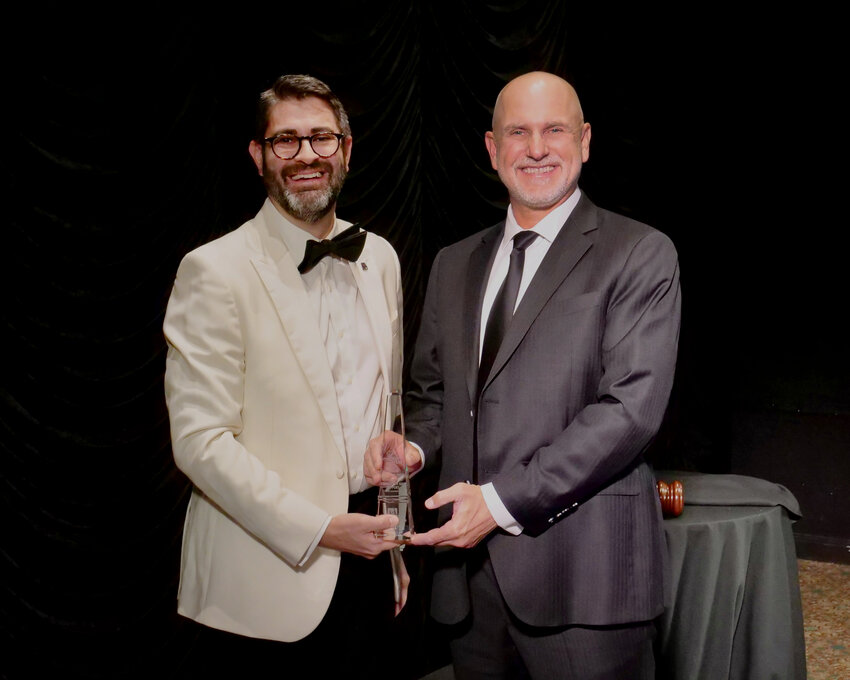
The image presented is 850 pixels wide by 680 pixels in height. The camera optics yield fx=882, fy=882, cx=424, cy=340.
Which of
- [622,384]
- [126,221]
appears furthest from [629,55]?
[622,384]

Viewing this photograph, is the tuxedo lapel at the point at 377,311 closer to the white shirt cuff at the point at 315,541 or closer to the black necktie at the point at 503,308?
the black necktie at the point at 503,308

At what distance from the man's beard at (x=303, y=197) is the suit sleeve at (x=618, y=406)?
70cm

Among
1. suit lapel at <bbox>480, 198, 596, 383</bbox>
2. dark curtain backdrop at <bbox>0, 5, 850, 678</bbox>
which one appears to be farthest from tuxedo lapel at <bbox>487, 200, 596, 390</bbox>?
dark curtain backdrop at <bbox>0, 5, 850, 678</bbox>

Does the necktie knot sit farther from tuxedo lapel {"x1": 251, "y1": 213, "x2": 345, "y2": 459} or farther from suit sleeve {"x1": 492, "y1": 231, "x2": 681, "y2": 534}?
tuxedo lapel {"x1": 251, "y1": 213, "x2": 345, "y2": 459}

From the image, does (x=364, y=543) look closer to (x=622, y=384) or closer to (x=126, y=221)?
(x=622, y=384)

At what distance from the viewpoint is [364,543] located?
1883 millimetres

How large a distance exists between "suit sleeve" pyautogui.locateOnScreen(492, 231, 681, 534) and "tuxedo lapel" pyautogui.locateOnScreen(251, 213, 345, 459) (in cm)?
40

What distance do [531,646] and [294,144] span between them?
126 cm

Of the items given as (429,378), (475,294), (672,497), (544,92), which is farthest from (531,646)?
(544,92)

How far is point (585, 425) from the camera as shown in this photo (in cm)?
184

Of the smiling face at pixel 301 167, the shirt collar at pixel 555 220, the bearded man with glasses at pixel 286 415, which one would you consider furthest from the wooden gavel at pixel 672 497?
the smiling face at pixel 301 167

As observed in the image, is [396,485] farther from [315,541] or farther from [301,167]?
[301,167]

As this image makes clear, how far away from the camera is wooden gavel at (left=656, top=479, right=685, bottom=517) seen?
289cm

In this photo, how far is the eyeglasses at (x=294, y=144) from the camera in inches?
80.8
